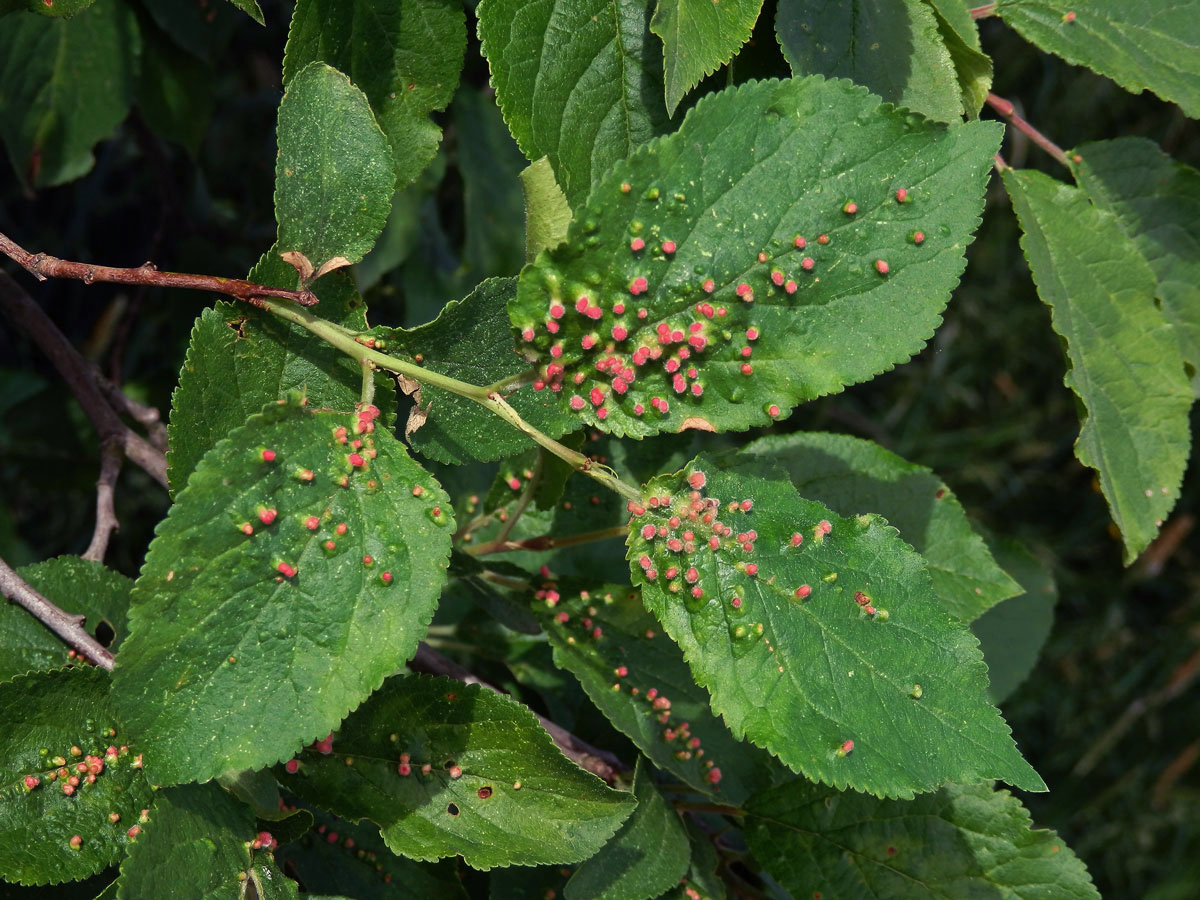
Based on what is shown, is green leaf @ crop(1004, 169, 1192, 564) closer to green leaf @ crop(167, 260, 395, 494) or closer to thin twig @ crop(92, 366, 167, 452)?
green leaf @ crop(167, 260, 395, 494)

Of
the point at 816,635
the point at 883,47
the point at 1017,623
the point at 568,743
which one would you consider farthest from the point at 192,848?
the point at 1017,623

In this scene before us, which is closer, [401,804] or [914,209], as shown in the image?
[914,209]

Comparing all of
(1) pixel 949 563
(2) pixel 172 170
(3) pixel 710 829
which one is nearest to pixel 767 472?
(1) pixel 949 563

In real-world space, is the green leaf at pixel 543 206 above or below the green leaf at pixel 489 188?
above

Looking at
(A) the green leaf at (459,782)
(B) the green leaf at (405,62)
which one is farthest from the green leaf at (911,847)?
(B) the green leaf at (405,62)

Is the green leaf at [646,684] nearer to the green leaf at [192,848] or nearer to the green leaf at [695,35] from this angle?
the green leaf at [192,848]

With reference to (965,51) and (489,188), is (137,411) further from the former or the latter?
(965,51)

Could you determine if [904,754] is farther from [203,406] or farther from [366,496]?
[203,406]
